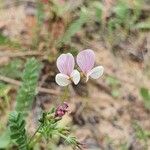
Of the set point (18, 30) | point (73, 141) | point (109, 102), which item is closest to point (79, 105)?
point (109, 102)

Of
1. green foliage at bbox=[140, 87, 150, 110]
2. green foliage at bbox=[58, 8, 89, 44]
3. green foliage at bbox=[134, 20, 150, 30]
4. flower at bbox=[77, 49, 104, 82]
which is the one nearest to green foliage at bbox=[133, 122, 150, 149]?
green foliage at bbox=[140, 87, 150, 110]

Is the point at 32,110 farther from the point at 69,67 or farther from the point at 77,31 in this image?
the point at 69,67

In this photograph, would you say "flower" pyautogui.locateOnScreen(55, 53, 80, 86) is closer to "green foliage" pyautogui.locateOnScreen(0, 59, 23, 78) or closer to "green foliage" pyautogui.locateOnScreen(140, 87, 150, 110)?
"green foliage" pyautogui.locateOnScreen(0, 59, 23, 78)

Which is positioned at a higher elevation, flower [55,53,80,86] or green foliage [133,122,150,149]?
flower [55,53,80,86]

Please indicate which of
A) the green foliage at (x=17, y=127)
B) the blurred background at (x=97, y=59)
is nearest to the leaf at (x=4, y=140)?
the blurred background at (x=97, y=59)

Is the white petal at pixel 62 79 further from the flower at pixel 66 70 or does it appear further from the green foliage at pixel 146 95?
the green foliage at pixel 146 95

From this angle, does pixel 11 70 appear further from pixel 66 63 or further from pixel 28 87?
pixel 66 63

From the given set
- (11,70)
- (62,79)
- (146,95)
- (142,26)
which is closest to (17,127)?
(62,79)
